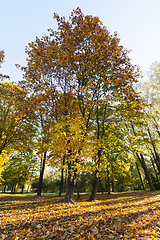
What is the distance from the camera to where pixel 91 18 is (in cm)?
968

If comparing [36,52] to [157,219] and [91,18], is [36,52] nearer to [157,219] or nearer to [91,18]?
[91,18]

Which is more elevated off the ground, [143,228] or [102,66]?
[102,66]

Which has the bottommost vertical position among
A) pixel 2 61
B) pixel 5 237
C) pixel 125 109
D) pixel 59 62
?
pixel 5 237

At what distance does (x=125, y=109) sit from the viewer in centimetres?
1055

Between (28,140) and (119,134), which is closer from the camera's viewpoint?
(119,134)

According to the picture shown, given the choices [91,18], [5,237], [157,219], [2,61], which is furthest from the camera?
[91,18]

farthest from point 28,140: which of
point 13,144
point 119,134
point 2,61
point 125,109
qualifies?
point 125,109

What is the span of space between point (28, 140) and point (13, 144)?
5.10 ft

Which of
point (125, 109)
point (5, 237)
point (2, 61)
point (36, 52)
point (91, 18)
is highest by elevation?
point (91, 18)

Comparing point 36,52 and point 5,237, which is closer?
point 5,237

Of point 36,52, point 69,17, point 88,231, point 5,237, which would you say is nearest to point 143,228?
point 88,231

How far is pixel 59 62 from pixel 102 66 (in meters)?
3.50

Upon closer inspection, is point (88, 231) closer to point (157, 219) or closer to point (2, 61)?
point (157, 219)

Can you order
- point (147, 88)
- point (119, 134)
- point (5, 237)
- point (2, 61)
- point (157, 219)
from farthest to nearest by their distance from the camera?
point (147, 88) → point (119, 134) → point (2, 61) → point (157, 219) → point (5, 237)
